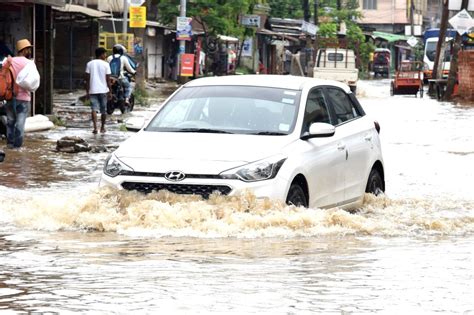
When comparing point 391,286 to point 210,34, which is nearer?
point 391,286

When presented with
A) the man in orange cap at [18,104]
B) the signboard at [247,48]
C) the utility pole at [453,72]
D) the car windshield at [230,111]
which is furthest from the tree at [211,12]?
the car windshield at [230,111]

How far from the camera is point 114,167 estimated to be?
11109 millimetres

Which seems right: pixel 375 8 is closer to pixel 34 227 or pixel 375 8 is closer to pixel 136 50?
pixel 136 50

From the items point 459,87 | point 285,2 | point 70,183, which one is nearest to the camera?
point 70,183

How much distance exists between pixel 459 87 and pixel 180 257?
43005 millimetres

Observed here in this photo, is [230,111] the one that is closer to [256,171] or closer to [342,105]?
[256,171]

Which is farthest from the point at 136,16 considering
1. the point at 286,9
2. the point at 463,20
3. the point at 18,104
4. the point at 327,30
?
the point at 286,9

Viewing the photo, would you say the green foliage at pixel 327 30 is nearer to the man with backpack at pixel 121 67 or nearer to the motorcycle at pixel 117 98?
the man with backpack at pixel 121 67

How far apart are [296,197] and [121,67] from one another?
19.9 meters

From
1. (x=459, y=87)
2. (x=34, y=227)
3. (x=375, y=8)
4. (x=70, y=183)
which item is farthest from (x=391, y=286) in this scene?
(x=375, y=8)

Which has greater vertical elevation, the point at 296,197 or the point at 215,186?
the point at 215,186

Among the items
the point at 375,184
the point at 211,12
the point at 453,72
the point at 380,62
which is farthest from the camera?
the point at 380,62

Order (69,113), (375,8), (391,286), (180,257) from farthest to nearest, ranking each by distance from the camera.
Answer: (375,8)
(69,113)
(180,257)
(391,286)

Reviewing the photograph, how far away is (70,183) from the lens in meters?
15.9
